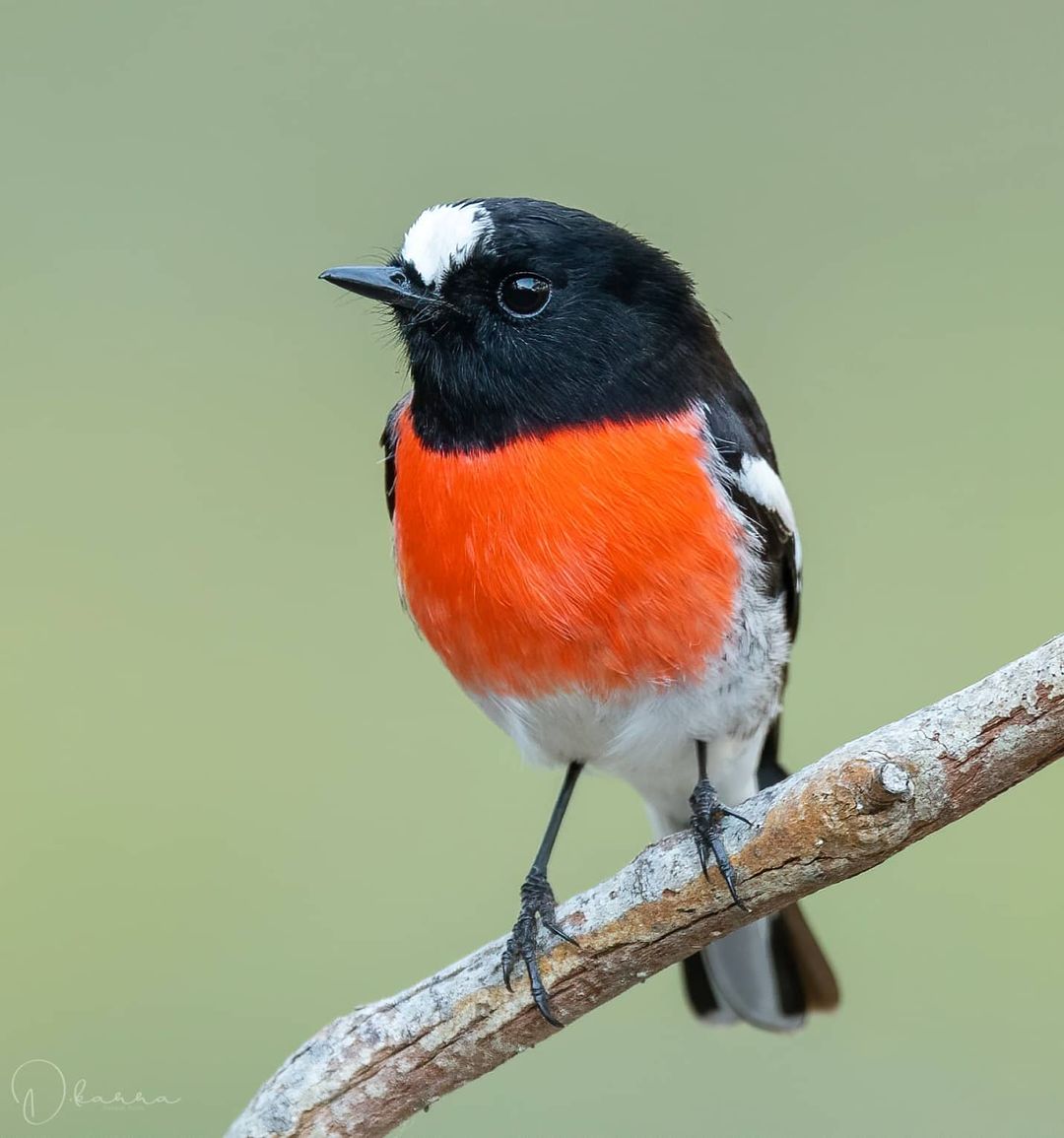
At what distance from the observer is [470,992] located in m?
3.34

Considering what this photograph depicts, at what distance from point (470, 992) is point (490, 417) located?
1.27 m

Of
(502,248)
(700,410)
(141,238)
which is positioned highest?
(141,238)

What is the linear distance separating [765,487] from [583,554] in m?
0.57

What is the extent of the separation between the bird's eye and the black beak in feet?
0.59

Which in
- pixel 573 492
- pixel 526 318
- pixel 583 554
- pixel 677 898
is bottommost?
pixel 677 898

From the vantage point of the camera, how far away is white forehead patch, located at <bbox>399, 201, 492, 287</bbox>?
3482mm

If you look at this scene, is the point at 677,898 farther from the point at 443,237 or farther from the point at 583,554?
the point at 443,237

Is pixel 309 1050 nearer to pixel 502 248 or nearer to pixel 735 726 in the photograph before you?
pixel 735 726

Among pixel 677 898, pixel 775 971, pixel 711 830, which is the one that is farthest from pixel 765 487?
Result: pixel 775 971

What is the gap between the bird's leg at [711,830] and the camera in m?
3.08

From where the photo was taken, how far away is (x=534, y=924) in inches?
137

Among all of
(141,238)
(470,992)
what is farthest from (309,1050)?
(141,238)

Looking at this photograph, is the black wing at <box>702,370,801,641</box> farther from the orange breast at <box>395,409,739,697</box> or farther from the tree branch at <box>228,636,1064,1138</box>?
the tree branch at <box>228,636,1064,1138</box>

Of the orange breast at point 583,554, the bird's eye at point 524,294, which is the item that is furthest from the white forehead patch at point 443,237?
the orange breast at point 583,554
